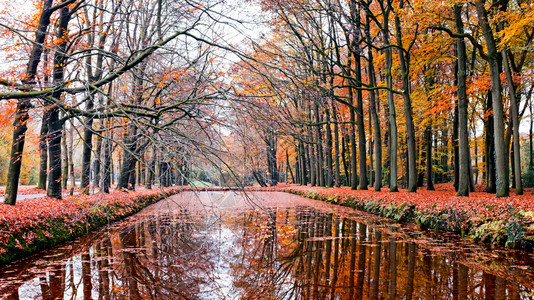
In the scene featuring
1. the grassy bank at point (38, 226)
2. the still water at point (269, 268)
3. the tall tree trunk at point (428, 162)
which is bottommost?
the still water at point (269, 268)

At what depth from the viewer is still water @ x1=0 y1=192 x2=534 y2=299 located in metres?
4.13

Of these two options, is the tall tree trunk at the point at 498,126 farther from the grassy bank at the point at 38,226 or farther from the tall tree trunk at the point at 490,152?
the grassy bank at the point at 38,226

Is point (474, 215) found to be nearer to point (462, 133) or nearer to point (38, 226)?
point (462, 133)

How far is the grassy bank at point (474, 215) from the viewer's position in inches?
248

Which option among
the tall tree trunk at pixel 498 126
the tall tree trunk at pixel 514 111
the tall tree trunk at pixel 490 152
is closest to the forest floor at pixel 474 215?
the tall tree trunk at pixel 498 126

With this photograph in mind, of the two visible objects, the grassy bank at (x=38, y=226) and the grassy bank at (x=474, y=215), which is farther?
the grassy bank at (x=474, y=215)

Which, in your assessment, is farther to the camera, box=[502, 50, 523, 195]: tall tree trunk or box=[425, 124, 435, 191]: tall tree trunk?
box=[425, 124, 435, 191]: tall tree trunk

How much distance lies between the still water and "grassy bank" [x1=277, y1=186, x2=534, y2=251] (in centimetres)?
45

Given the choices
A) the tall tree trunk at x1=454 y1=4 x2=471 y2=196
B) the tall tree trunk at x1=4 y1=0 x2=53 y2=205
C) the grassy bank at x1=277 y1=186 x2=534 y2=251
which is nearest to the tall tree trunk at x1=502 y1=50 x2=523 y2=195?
the tall tree trunk at x1=454 y1=4 x2=471 y2=196

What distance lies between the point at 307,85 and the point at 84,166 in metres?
9.18

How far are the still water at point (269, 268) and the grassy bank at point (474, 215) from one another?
0.45 m

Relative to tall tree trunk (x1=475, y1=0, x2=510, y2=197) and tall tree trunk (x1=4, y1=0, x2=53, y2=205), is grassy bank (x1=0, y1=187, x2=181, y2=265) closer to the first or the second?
tall tree trunk (x1=4, y1=0, x2=53, y2=205)

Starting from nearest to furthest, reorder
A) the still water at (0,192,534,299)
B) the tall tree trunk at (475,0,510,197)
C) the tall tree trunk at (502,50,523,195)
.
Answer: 1. the still water at (0,192,534,299)
2. the tall tree trunk at (475,0,510,197)
3. the tall tree trunk at (502,50,523,195)

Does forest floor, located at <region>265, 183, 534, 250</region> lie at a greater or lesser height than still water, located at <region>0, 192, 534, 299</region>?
greater
